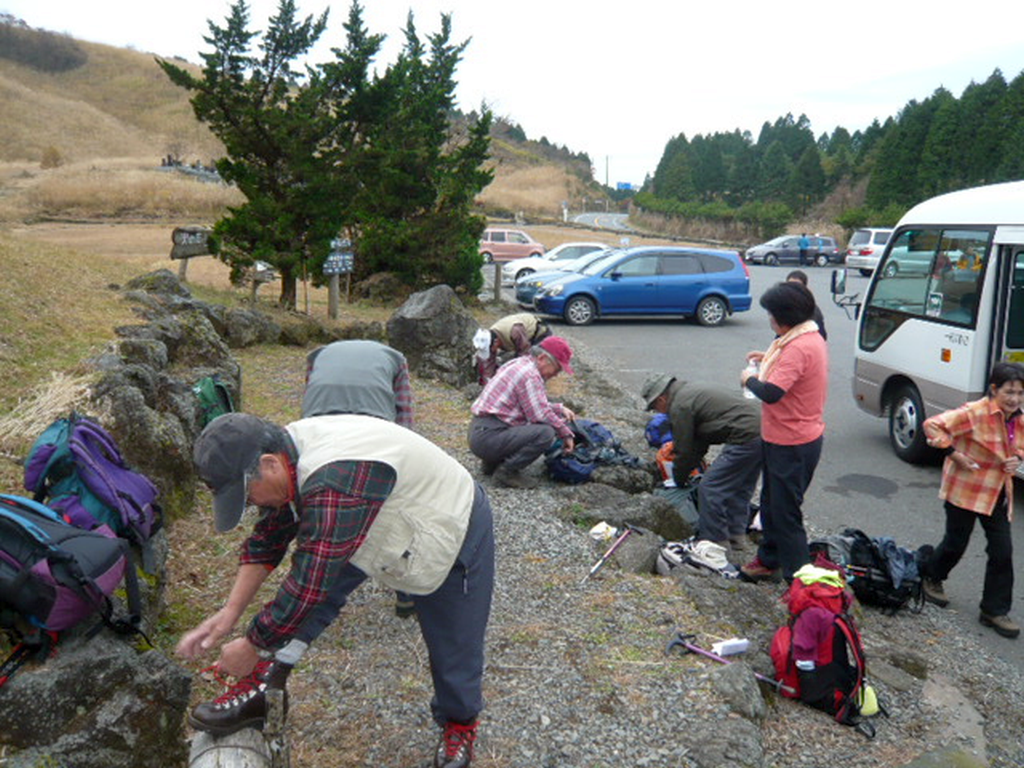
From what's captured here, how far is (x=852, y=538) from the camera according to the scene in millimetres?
5160

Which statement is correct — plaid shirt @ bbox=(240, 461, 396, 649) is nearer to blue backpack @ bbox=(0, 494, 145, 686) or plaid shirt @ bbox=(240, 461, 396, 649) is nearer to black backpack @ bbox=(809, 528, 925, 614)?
blue backpack @ bbox=(0, 494, 145, 686)

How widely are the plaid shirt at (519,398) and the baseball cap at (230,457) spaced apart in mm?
3716

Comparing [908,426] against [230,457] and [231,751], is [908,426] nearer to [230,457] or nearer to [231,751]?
[231,751]

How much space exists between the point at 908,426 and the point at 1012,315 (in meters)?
1.44

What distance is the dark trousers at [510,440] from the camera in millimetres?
5758

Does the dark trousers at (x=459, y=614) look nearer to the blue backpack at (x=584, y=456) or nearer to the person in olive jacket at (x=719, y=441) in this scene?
Answer: the person in olive jacket at (x=719, y=441)

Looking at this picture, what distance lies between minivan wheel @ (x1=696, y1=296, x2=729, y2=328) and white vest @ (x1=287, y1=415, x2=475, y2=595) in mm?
15037

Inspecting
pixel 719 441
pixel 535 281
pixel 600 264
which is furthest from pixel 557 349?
pixel 535 281

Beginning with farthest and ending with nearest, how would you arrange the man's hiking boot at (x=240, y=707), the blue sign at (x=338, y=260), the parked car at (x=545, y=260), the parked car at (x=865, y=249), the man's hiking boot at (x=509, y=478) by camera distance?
the parked car at (x=865, y=249) < the parked car at (x=545, y=260) < the blue sign at (x=338, y=260) < the man's hiking boot at (x=509, y=478) < the man's hiking boot at (x=240, y=707)

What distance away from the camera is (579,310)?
16625mm

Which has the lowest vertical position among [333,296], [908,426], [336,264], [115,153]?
[908,426]

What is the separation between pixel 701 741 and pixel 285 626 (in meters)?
1.83

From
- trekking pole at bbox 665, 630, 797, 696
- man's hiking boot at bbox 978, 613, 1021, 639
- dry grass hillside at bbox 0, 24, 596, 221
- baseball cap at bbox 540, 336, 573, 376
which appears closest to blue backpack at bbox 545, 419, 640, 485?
baseball cap at bbox 540, 336, 573, 376

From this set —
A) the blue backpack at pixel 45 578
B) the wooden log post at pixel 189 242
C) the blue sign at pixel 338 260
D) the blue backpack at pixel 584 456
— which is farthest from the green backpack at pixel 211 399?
the wooden log post at pixel 189 242
